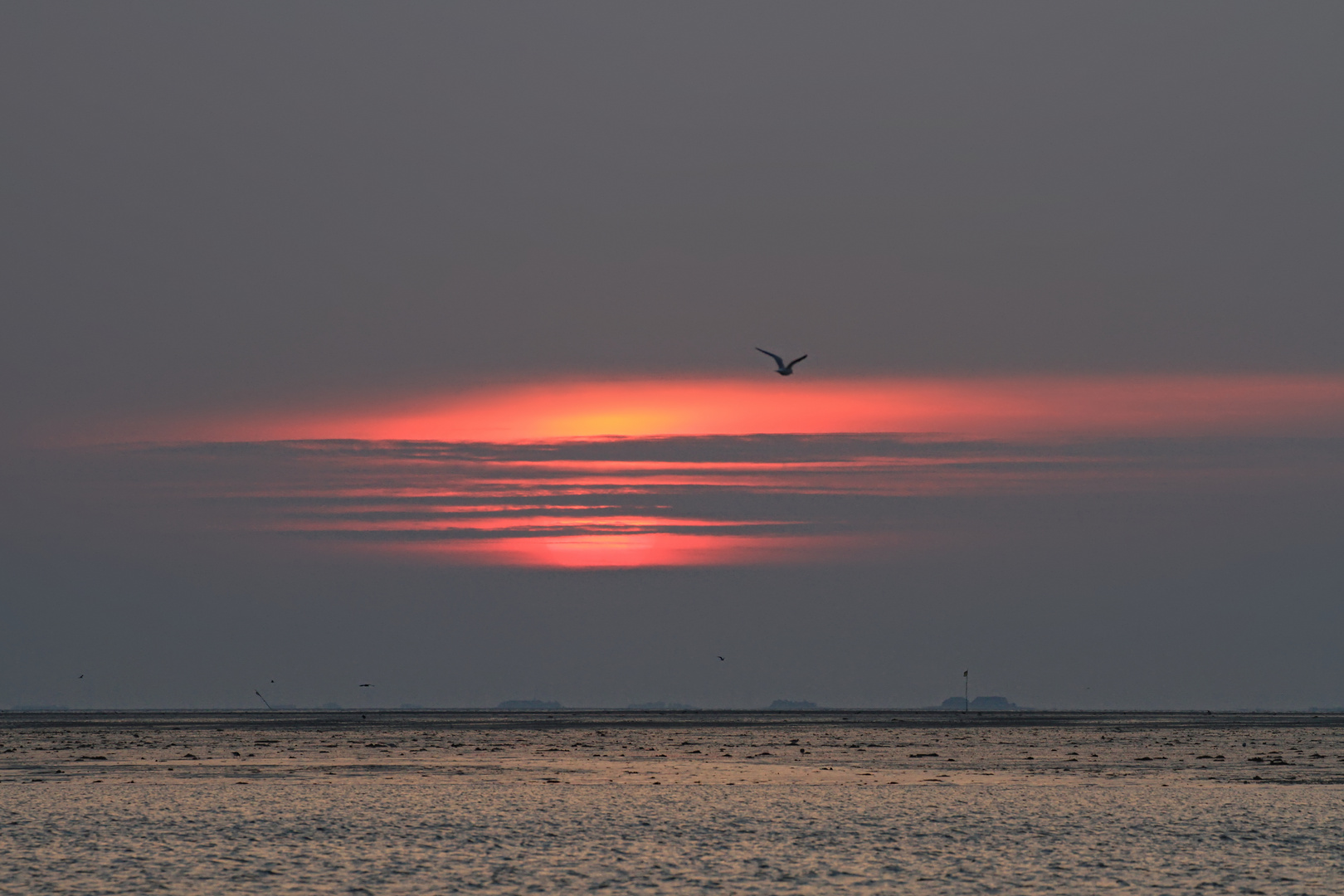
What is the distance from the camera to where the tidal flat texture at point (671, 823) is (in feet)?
103

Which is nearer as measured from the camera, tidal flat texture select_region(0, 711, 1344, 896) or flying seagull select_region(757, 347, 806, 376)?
tidal flat texture select_region(0, 711, 1344, 896)

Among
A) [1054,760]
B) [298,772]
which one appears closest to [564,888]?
[298,772]

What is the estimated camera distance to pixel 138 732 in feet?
413

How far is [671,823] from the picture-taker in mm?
42406

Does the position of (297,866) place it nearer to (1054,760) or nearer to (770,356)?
(1054,760)

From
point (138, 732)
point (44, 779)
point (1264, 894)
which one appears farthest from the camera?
point (138, 732)

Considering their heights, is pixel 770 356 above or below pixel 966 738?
above

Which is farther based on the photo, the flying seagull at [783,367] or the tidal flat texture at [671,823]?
the flying seagull at [783,367]

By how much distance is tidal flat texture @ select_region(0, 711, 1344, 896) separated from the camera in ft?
103

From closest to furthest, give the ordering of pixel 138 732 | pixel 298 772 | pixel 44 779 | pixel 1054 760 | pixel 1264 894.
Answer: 1. pixel 1264 894
2. pixel 44 779
3. pixel 298 772
4. pixel 1054 760
5. pixel 138 732

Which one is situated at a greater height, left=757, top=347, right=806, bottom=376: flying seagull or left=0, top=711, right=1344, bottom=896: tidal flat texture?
left=757, top=347, right=806, bottom=376: flying seagull

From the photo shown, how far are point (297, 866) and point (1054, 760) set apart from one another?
4990 centimetres

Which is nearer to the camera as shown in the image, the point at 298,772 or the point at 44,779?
the point at 44,779

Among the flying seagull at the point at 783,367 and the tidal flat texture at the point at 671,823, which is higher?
the flying seagull at the point at 783,367
